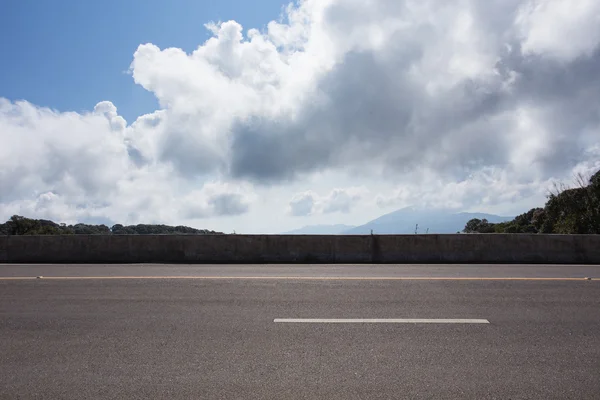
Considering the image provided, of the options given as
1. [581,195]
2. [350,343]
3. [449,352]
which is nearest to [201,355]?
[350,343]

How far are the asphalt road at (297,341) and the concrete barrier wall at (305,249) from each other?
229 inches

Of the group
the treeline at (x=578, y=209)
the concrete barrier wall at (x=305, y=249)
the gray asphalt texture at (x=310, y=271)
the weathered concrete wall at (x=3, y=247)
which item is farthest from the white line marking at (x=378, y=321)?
the treeline at (x=578, y=209)

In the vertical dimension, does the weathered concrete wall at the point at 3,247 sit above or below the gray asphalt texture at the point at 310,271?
above

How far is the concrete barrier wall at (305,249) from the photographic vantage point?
16125mm

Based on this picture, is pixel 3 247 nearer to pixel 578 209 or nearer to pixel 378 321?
pixel 378 321

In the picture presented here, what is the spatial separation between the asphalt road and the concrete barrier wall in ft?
19.1

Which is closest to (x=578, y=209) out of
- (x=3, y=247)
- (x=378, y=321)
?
(x=378, y=321)

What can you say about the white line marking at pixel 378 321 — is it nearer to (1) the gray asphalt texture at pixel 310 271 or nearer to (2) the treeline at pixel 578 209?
(1) the gray asphalt texture at pixel 310 271

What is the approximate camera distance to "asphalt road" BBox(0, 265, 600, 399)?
15.0ft

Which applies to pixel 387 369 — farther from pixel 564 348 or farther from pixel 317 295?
pixel 317 295

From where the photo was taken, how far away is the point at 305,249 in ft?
54.0

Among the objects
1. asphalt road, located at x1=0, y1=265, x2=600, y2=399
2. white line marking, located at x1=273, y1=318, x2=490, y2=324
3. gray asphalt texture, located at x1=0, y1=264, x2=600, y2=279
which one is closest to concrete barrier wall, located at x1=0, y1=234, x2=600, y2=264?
gray asphalt texture, located at x1=0, y1=264, x2=600, y2=279

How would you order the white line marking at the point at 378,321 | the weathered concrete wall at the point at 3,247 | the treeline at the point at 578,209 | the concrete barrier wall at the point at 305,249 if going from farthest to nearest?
the treeline at the point at 578,209 < the weathered concrete wall at the point at 3,247 < the concrete barrier wall at the point at 305,249 < the white line marking at the point at 378,321

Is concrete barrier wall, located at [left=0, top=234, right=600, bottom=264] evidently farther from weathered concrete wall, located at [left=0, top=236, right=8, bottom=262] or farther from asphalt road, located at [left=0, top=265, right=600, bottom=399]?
asphalt road, located at [left=0, top=265, right=600, bottom=399]
